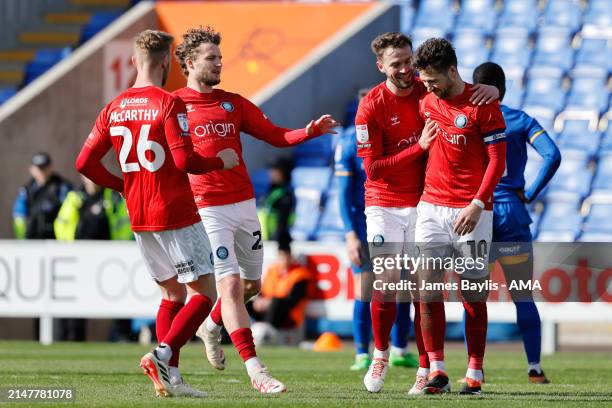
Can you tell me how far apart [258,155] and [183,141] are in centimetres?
1192

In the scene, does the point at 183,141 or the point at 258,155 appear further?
the point at 258,155

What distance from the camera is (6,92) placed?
21.9m

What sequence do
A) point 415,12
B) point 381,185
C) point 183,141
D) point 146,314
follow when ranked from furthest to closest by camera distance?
point 415,12, point 146,314, point 381,185, point 183,141

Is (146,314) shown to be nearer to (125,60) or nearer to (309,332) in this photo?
(309,332)

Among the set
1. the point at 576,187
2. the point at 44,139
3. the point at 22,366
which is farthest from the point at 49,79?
the point at 22,366

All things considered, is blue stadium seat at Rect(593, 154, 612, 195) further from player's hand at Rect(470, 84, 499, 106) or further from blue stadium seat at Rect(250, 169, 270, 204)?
player's hand at Rect(470, 84, 499, 106)

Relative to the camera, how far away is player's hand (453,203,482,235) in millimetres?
8258

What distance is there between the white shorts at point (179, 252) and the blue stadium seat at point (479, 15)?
525 inches

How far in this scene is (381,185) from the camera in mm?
9180

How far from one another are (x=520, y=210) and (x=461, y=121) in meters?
1.82

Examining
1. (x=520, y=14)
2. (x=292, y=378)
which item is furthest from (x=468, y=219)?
(x=520, y=14)

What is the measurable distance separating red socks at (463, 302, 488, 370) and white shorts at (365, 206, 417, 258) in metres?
0.71

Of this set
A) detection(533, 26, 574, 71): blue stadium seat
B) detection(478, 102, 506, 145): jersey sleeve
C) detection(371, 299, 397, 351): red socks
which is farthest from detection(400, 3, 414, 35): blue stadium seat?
detection(478, 102, 506, 145): jersey sleeve

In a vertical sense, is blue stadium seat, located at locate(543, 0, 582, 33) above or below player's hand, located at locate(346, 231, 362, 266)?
above
